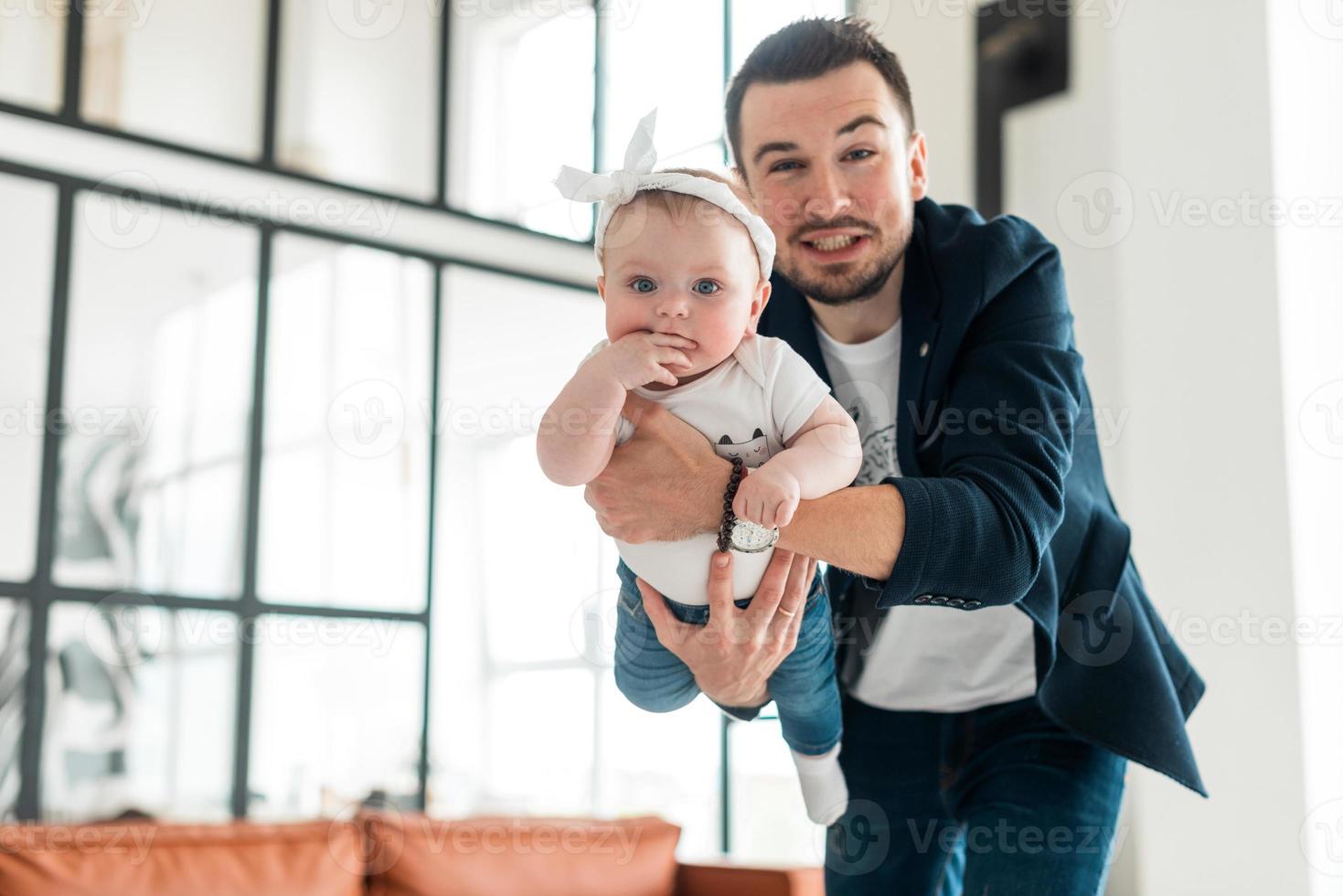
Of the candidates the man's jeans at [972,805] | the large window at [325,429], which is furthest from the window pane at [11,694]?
the man's jeans at [972,805]

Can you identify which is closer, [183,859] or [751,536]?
[751,536]

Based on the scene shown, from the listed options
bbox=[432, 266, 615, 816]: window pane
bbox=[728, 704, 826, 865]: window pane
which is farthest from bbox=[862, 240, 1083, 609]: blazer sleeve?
bbox=[728, 704, 826, 865]: window pane

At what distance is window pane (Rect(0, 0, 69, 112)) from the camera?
4059mm

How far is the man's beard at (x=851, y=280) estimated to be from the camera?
1.63 m

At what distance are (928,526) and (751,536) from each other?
0.18 metres

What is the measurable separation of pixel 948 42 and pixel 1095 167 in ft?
3.30

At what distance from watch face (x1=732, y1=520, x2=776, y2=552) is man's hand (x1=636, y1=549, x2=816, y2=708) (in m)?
0.03

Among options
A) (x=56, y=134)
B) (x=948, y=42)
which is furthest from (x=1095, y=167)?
(x=56, y=134)

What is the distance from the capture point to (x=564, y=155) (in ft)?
17.7

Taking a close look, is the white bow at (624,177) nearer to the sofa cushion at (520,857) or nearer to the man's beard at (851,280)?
the man's beard at (851,280)

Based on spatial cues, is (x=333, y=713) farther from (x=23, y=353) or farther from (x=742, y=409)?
(x=742, y=409)

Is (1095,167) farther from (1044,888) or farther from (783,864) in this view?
(1044,888)

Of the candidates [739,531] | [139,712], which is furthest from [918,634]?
[139,712]

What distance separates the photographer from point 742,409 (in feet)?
4.56
